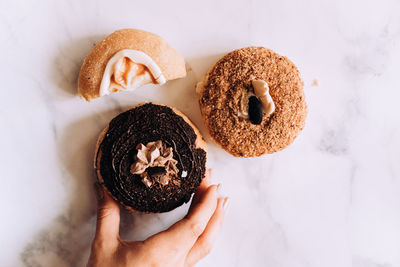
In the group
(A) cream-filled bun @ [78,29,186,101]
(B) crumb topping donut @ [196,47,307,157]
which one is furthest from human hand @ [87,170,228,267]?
(A) cream-filled bun @ [78,29,186,101]

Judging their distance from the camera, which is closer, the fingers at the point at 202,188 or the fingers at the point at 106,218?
the fingers at the point at 106,218

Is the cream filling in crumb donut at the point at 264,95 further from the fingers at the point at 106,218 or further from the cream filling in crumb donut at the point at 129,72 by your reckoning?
the fingers at the point at 106,218

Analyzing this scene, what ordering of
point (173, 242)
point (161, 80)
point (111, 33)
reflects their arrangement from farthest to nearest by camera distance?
point (111, 33) < point (161, 80) < point (173, 242)

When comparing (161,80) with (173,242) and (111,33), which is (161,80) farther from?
(173,242)

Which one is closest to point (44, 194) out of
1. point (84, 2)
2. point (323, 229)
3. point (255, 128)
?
point (84, 2)

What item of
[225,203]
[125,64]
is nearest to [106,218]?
[225,203]

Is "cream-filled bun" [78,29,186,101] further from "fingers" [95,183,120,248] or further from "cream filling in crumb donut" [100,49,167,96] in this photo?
"fingers" [95,183,120,248]

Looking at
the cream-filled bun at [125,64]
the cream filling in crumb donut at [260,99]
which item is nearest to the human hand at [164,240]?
the cream filling in crumb donut at [260,99]
